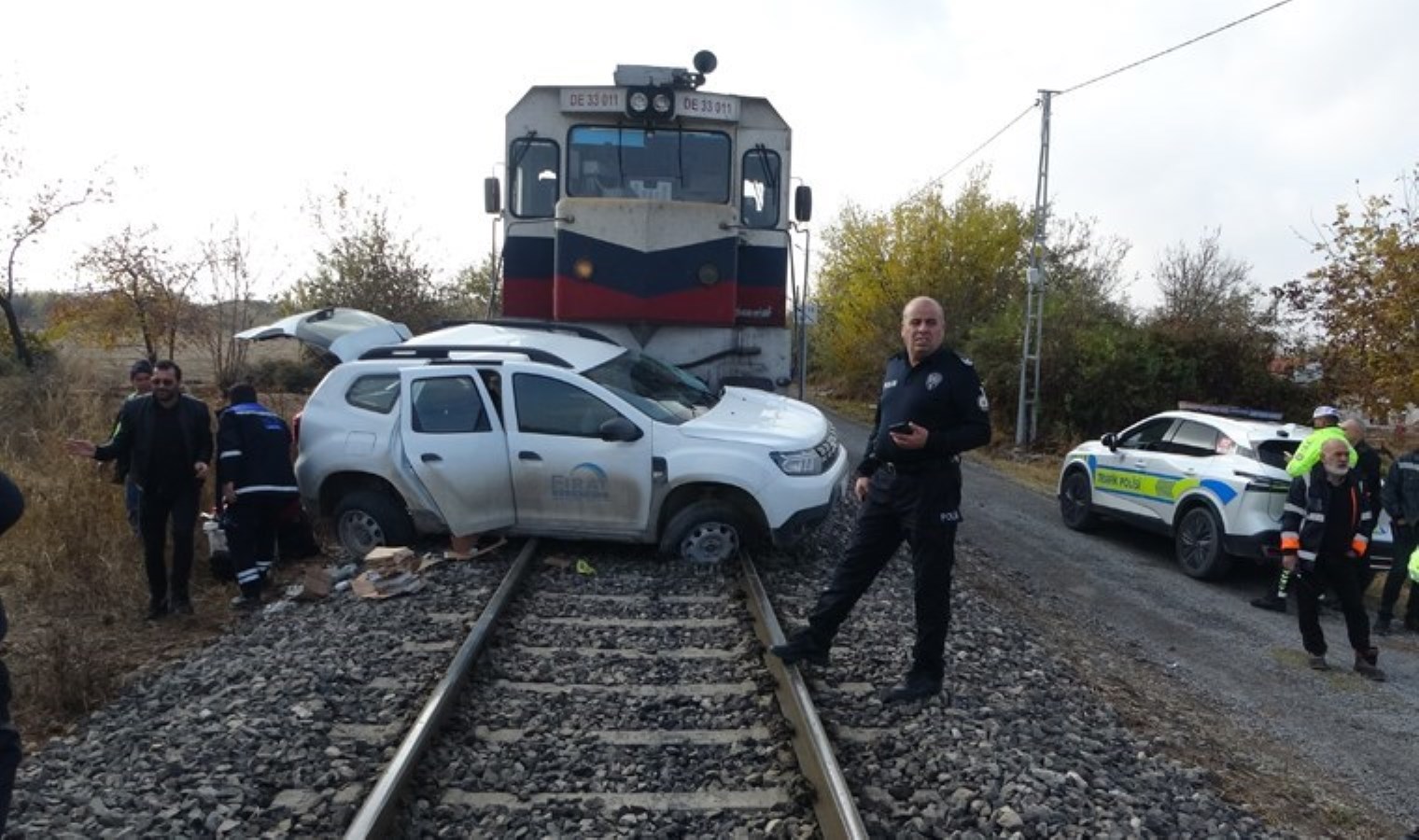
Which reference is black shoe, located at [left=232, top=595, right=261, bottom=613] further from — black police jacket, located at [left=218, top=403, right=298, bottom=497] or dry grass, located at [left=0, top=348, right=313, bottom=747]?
black police jacket, located at [left=218, top=403, right=298, bottom=497]

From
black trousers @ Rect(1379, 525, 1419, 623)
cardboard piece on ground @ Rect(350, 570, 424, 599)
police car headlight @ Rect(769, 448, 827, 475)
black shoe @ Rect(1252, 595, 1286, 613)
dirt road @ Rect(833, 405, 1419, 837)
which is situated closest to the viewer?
dirt road @ Rect(833, 405, 1419, 837)

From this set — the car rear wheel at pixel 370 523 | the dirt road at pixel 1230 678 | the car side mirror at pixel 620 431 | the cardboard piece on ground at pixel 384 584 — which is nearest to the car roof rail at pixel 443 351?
the car side mirror at pixel 620 431

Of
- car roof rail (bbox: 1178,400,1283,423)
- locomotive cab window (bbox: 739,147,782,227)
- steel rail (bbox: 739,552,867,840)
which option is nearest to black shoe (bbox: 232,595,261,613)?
steel rail (bbox: 739,552,867,840)

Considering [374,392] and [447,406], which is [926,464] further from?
[374,392]

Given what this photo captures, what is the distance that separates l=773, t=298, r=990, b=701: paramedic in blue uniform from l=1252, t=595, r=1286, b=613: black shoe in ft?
16.6

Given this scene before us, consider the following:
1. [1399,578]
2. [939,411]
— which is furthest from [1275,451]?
[939,411]

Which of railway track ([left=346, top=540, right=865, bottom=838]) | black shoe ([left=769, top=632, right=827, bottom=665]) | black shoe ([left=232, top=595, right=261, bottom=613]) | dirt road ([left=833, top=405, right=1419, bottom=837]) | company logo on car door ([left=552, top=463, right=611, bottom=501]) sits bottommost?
dirt road ([left=833, top=405, right=1419, bottom=837])

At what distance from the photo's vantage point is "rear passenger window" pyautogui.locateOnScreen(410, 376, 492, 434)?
7.62 meters

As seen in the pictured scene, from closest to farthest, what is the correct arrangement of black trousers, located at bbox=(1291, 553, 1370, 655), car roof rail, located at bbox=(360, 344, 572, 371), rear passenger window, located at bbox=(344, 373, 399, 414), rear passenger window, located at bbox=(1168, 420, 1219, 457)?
black trousers, located at bbox=(1291, 553, 1370, 655) < rear passenger window, located at bbox=(344, 373, 399, 414) < car roof rail, located at bbox=(360, 344, 572, 371) < rear passenger window, located at bbox=(1168, 420, 1219, 457)

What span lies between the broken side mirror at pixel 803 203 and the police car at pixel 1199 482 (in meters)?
4.25

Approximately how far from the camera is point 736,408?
8.30 meters

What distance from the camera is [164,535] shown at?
6660 mm

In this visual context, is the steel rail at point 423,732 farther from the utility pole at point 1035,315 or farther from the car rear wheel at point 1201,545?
the utility pole at point 1035,315

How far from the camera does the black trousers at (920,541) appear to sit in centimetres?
487
